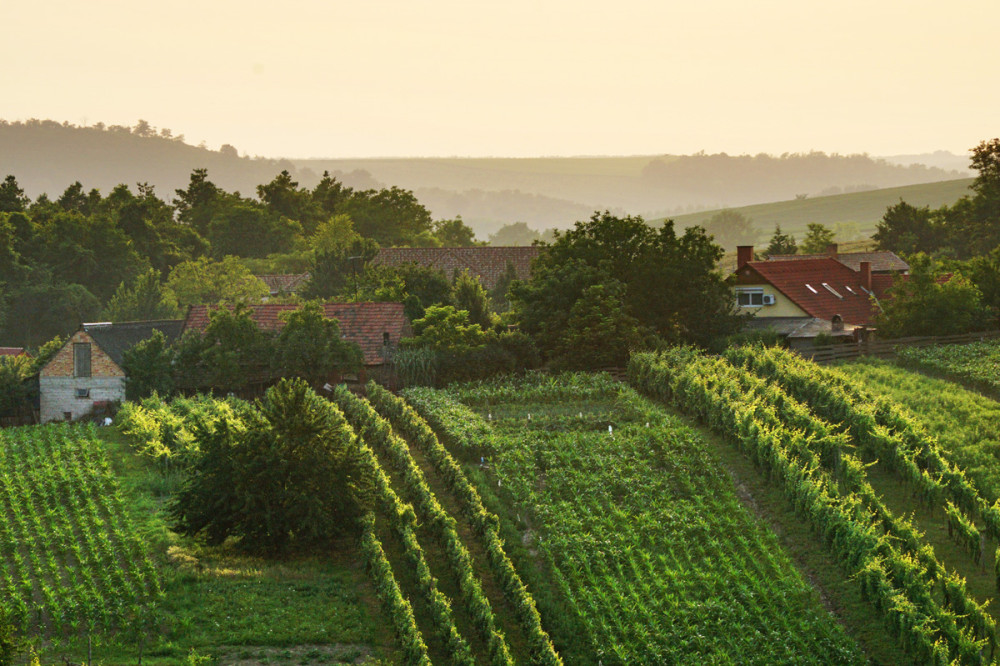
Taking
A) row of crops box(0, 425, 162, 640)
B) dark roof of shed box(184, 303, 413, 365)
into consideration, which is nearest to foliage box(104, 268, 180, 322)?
dark roof of shed box(184, 303, 413, 365)

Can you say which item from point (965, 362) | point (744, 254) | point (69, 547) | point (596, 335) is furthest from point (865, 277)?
point (69, 547)

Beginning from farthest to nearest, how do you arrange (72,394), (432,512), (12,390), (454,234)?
(454,234), (72,394), (12,390), (432,512)

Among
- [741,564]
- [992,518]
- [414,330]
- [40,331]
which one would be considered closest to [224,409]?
[414,330]

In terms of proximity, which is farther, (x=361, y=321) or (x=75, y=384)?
(x=361, y=321)

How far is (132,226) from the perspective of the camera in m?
109

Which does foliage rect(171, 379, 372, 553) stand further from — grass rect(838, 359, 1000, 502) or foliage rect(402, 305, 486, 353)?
foliage rect(402, 305, 486, 353)

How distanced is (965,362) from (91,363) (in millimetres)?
40523

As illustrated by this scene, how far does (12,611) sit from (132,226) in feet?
276

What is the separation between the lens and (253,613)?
29.5m

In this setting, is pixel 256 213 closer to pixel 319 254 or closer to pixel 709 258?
pixel 319 254

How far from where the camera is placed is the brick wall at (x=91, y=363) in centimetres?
5725

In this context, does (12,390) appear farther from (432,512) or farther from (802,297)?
(802,297)

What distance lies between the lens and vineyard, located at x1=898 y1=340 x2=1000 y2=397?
177 ft

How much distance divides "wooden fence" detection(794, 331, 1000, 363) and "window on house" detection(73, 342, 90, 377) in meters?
33.2
